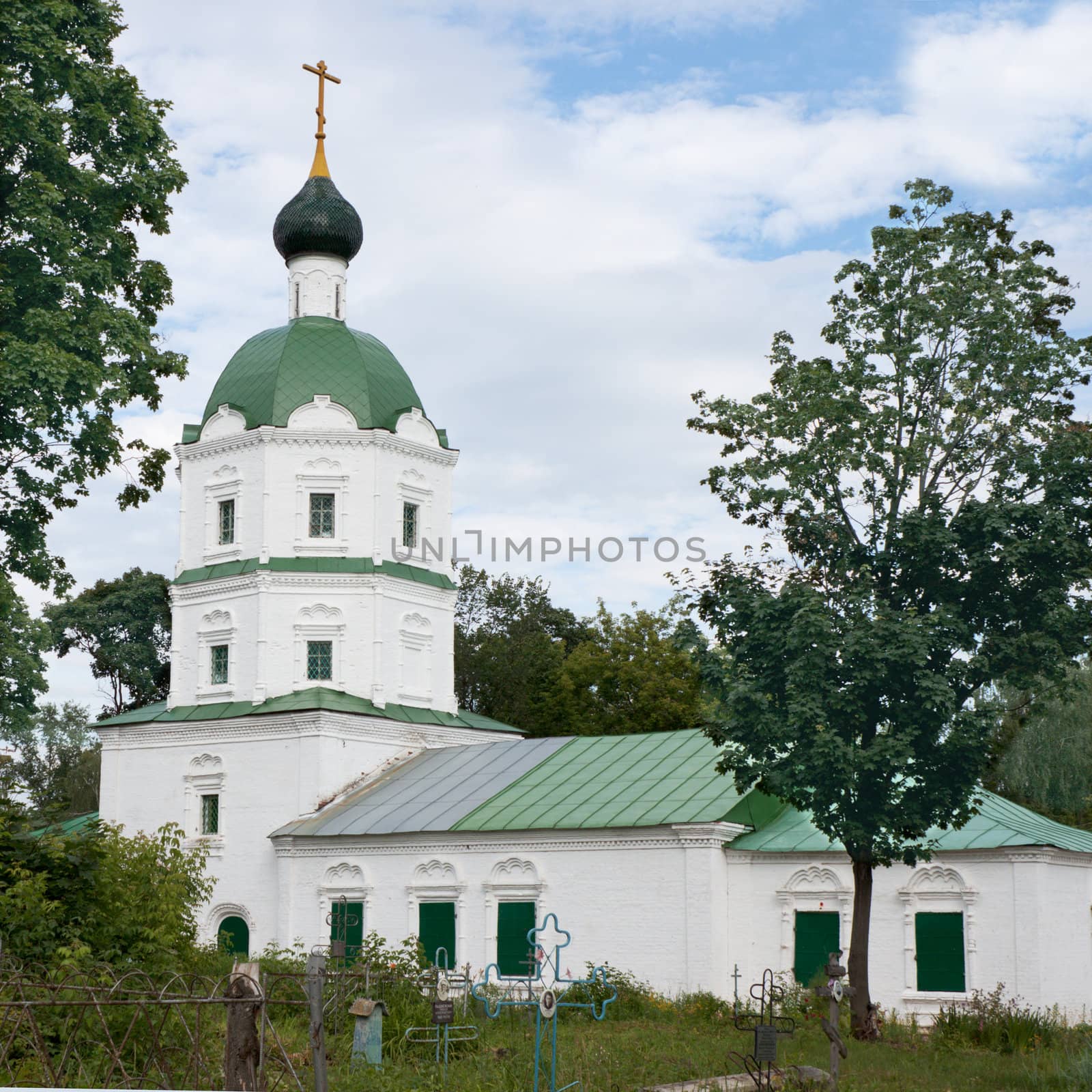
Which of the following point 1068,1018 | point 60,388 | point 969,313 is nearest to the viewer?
point 60,388

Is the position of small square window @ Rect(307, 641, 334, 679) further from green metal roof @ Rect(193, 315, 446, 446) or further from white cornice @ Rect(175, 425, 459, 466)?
green metal roof @ Rect(193, 315, 446, 446)

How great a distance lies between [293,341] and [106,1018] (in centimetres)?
2225

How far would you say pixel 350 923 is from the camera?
2703 cm

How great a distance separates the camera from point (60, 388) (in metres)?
16.9

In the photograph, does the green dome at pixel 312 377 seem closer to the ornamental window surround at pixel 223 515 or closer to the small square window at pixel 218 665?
the ornamental window surround at pixel 223 515

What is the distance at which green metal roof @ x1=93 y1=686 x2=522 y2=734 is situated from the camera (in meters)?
30.0

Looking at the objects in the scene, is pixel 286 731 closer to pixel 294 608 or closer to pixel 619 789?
pixel 294 608

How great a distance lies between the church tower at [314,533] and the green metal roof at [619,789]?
Result: 510cm

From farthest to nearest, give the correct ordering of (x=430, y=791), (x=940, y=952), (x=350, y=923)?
(x=430, y=791) < (x=350, y=923) < (x=940, y=952)

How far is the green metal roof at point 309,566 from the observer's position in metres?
31.3

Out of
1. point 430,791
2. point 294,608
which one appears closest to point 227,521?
point 294,608

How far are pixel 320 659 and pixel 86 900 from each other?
1612 centimetres

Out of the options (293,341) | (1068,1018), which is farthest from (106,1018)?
(293,341)

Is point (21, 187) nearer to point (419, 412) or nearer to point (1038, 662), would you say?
point (1038, 662)
